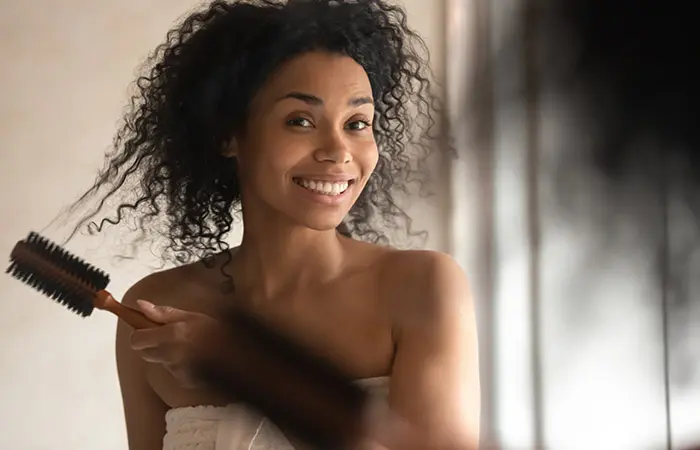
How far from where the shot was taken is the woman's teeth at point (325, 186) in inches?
12.3

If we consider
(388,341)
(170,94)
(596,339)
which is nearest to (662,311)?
(596,339)

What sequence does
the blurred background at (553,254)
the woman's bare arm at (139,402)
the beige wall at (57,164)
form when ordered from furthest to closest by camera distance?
1. the beige wall at (57,164)
2. the woman's bare arm at (139,402)
3. the blurred background at (553,254)

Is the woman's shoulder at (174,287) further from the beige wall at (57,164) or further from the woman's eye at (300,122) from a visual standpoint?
the beige wall at (57,164)

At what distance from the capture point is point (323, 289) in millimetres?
303

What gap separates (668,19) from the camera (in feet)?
0.24

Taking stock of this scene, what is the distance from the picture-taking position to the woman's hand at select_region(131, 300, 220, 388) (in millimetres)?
123

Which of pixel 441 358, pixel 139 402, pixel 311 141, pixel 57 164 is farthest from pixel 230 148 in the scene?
pixel 57 164

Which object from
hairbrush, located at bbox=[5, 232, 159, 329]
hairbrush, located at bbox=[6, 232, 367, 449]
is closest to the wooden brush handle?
hairbrush, located at bbox=[5, 232, 159, 329]

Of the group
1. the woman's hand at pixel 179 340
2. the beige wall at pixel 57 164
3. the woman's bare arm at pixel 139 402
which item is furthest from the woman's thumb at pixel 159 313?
the beige wall at pixel 57 164

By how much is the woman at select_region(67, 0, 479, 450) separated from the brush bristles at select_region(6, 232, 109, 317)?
0.02 meters

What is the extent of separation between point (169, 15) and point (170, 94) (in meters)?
0.46

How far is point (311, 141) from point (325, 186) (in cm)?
4

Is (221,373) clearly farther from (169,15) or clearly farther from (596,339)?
(169,15)

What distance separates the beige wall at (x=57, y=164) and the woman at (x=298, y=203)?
32cm
